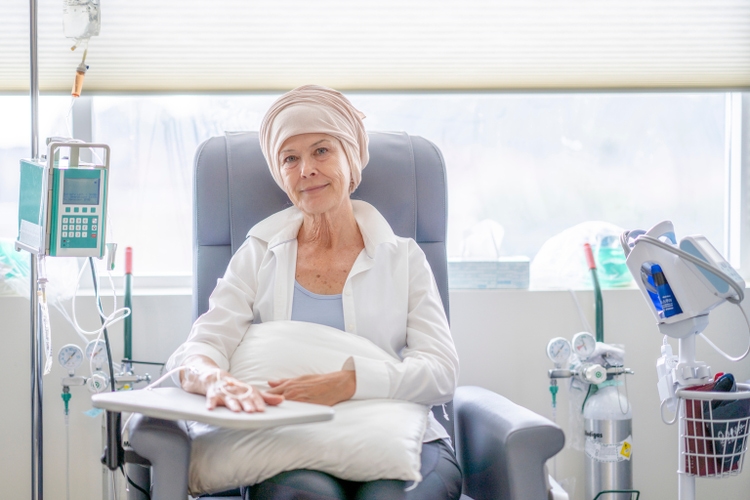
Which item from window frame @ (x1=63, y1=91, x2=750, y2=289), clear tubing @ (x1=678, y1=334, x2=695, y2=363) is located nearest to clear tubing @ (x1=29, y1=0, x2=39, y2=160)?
clear tubing @ (x1=678, y1=334, x2=695, y2=363)

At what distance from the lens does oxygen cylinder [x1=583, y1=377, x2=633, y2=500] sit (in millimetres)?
1957

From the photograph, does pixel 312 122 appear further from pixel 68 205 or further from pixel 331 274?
pixel 68 205

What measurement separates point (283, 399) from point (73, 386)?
107 centimetres

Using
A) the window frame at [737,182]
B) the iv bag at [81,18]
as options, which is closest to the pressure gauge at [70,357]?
the iv bag at [81,18]

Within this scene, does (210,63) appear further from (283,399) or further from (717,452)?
(717,452)

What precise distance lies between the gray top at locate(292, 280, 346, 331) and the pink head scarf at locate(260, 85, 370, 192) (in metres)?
0.28

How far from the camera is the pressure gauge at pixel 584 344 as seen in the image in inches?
77.0

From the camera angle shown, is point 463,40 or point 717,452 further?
point 463,40

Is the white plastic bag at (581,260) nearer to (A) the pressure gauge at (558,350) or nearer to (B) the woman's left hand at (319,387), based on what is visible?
(A) the pressure gauge at (558,350)

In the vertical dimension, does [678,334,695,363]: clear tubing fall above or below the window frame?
below

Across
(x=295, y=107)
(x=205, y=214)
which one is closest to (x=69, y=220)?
(x=205, y=214)

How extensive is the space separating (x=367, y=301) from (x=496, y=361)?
71 cm

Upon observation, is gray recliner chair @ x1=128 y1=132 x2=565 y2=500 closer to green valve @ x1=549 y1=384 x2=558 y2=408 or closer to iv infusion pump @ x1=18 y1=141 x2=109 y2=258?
iv infusion pump @ x1=18 y1=141 x2=109 y2=258

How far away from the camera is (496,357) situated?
218 centimetres
